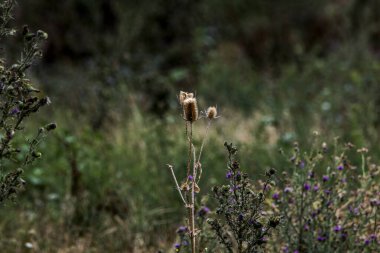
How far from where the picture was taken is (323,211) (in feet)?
8.76

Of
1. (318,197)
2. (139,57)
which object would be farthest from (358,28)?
(318,197)

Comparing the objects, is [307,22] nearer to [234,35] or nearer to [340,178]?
[234,35]

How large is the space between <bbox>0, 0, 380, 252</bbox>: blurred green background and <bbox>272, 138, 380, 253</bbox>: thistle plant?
1.65 ft

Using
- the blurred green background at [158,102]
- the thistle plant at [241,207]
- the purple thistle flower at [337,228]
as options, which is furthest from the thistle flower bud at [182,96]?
the purple thistle flower at [337,228]

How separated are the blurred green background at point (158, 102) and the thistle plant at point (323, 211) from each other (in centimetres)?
50

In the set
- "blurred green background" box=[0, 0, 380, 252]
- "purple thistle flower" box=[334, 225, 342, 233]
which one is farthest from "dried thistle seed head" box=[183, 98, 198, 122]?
"purple thistle flower" box=[334, 225, 342, 233]

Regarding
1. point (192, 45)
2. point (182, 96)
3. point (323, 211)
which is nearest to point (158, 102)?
point (192, 45)

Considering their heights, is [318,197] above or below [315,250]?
above

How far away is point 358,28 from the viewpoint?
9.61 meters

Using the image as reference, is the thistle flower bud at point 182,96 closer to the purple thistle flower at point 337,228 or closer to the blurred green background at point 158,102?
the blurred green background at point 158,102

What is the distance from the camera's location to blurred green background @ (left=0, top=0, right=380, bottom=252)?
3.66m

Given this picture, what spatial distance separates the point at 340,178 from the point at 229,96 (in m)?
4.15

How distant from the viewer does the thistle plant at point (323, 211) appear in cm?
250

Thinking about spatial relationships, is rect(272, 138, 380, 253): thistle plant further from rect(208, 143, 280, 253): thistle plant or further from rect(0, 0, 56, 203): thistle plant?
rect(0, 0, 56, 203): thistle plant
